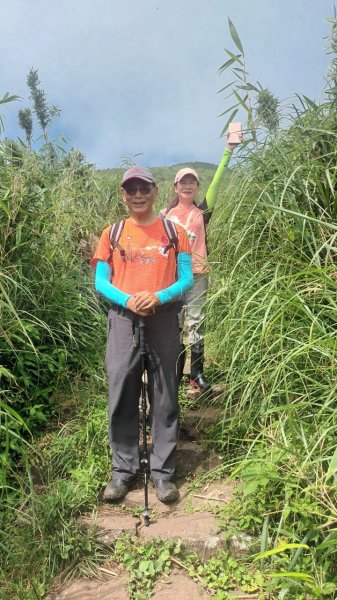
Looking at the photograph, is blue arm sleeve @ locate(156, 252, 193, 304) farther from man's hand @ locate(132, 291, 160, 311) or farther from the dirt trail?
the dirt trail

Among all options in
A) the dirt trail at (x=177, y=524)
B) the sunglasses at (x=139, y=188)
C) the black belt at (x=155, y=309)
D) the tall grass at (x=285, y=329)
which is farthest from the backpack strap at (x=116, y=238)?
the dirt trail at (x=177, y=524)

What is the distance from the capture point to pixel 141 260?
117 inches

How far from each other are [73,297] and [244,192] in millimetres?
1938

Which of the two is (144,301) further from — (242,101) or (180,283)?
(242,101)

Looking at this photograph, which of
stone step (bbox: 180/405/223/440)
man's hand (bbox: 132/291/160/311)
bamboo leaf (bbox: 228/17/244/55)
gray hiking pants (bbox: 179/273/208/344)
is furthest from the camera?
gray hiking pants (bbox: 179/273/208/344)

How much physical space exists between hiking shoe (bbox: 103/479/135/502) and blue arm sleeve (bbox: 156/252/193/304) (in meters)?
1.14

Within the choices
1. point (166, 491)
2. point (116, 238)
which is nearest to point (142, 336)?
point (116, 238)

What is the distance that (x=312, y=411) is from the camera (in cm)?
247

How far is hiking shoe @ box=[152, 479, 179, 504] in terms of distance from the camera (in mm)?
2918

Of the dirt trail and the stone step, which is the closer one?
the dirt trail

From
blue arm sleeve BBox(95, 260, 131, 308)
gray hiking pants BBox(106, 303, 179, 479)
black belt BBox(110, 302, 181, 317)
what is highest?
blue arm sleeve BBox(95, 260, 131, 308)

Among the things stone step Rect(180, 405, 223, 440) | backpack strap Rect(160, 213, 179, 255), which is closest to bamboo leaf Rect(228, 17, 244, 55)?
backpack strap Rect(160, 213, 179, 255)

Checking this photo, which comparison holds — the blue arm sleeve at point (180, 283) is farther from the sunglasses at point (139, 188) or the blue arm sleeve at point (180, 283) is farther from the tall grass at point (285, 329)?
the sunglasses at point (139, 188)

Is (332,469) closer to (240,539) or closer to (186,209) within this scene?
(240,539)
